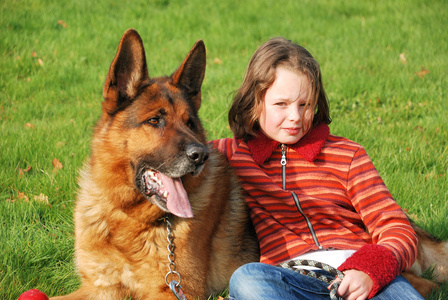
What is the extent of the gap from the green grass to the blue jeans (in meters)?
0.84

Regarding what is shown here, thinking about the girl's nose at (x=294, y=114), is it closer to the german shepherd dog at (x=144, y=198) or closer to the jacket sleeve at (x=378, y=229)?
the jacket sleeve at (x=378, y=229)

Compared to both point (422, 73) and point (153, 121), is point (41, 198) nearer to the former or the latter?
point (153, 121)

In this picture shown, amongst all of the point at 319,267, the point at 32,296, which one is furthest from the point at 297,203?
the point at 32,296

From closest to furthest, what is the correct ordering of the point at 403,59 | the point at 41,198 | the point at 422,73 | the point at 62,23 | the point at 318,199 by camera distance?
1. the point at 318,199
2. the point at 41,198
3. the point at 422,73
4. the point at 403,59
5. the point at 62,23

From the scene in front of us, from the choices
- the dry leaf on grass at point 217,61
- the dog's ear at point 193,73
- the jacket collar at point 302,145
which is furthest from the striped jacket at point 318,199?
the dry leaf on grass at point 217,61

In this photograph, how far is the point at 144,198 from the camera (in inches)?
120

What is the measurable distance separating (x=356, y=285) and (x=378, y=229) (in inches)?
21.6

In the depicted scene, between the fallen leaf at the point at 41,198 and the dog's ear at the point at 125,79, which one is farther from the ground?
the dog's ear at the point at 125,79

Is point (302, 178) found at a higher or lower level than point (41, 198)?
higher

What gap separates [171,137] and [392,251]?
62.8 inches

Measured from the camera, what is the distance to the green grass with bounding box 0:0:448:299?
3.99 metres

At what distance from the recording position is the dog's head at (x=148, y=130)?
9.37 feet

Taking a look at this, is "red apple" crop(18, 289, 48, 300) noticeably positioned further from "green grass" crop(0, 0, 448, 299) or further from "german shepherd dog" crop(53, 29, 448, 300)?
"green grass" crop(0, 0, 448, 299)

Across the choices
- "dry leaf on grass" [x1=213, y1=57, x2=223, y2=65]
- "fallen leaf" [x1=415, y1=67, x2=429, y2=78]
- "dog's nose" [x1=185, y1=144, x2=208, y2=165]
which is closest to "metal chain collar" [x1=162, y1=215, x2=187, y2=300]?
"dog's nose" [x1=185, y1=144, x2=208, y2=165]
